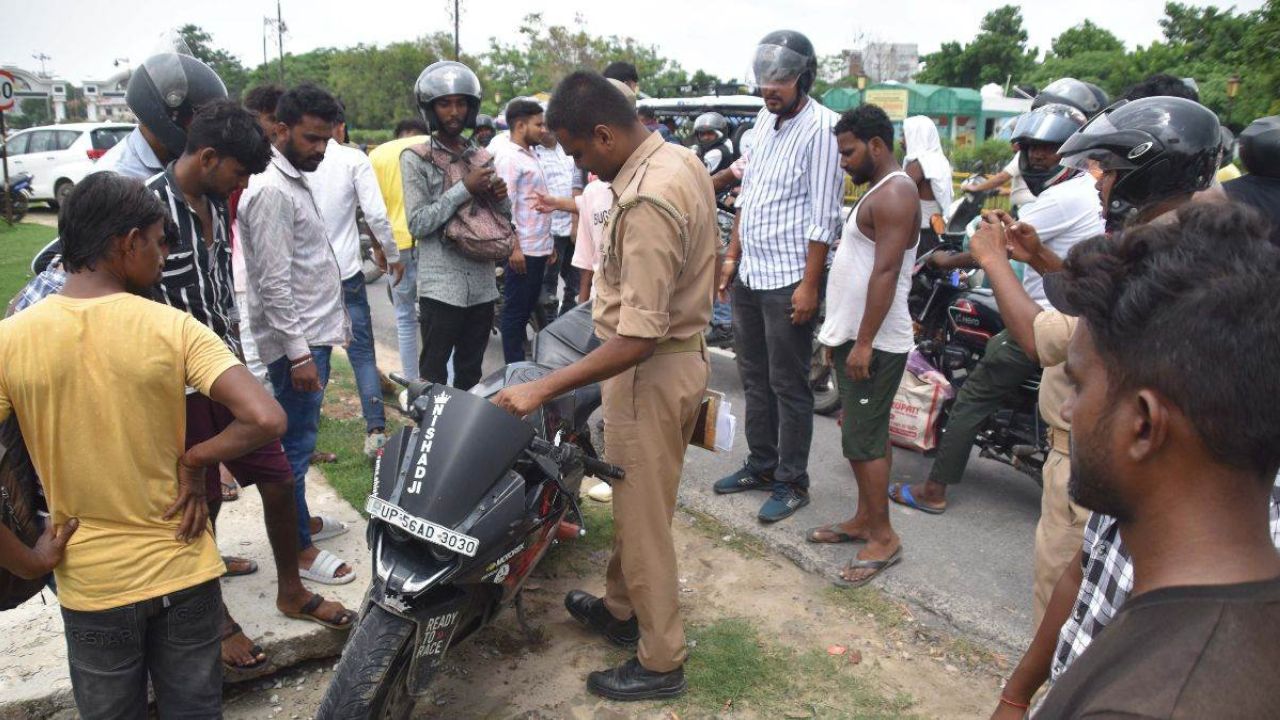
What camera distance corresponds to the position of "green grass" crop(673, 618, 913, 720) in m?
2.83

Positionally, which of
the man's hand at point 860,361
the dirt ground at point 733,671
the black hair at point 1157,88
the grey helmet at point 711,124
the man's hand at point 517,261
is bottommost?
the dirt ground at point 733,671

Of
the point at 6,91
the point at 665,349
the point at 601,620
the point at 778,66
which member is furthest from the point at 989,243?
the point at 6,91

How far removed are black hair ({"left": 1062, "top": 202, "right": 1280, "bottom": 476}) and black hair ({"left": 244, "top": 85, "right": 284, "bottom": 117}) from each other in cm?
421

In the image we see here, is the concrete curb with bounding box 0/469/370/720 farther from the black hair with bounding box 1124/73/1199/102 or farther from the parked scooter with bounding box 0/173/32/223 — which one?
the parked scooter with bounding box 0/173/32/223

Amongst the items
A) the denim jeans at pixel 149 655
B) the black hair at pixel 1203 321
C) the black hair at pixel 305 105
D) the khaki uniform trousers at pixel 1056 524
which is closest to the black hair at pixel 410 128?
the black hair at pixel 305 105

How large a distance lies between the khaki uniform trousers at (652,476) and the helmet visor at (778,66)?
5.73 ft

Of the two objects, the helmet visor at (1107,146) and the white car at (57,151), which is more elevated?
the helmet visor at (1107,146)

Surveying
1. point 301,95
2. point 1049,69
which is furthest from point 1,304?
point 1049,69

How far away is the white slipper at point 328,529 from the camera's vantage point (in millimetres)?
3709

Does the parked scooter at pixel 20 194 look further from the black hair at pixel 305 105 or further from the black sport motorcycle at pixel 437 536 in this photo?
the black sport motorcycle at pixel 437 536

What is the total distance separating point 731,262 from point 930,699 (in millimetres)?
2551

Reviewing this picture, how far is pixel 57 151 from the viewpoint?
1769 cm

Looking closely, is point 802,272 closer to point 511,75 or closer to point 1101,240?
point 1101,240

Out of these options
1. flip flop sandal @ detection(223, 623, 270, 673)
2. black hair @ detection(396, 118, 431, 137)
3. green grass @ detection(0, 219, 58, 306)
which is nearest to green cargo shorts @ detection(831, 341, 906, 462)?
flip flop sandal @ detection(223, 623, 270, 673)
